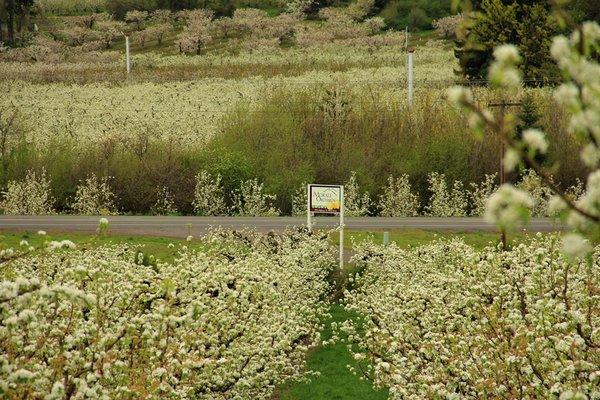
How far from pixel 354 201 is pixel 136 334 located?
32.1 meters

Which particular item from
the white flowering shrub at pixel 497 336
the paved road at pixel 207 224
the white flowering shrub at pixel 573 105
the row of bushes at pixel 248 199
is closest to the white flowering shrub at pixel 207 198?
the row of bushes at pixel 248 199

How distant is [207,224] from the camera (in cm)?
3562

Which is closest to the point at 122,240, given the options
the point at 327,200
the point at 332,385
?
the point at 327,200

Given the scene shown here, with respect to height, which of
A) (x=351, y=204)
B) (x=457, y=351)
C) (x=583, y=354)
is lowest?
(x=351, y=204)

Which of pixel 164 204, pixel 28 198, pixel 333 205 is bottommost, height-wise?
pixel 164 204

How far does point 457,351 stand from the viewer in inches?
460

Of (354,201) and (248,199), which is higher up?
(248,199)

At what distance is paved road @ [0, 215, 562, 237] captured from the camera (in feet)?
111

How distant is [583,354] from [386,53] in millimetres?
82588

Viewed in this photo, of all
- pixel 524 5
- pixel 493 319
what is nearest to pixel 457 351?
pixel 493 319

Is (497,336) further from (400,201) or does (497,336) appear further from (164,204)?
(164,204)

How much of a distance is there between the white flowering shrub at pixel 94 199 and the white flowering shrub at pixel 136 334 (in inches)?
943

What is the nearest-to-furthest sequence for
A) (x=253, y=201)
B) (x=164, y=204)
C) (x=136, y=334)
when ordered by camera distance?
(x=136, y=334) → (x=253, y=201) → (x=164, y=204)

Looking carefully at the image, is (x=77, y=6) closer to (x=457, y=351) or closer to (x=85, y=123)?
(x=85, y=123)
